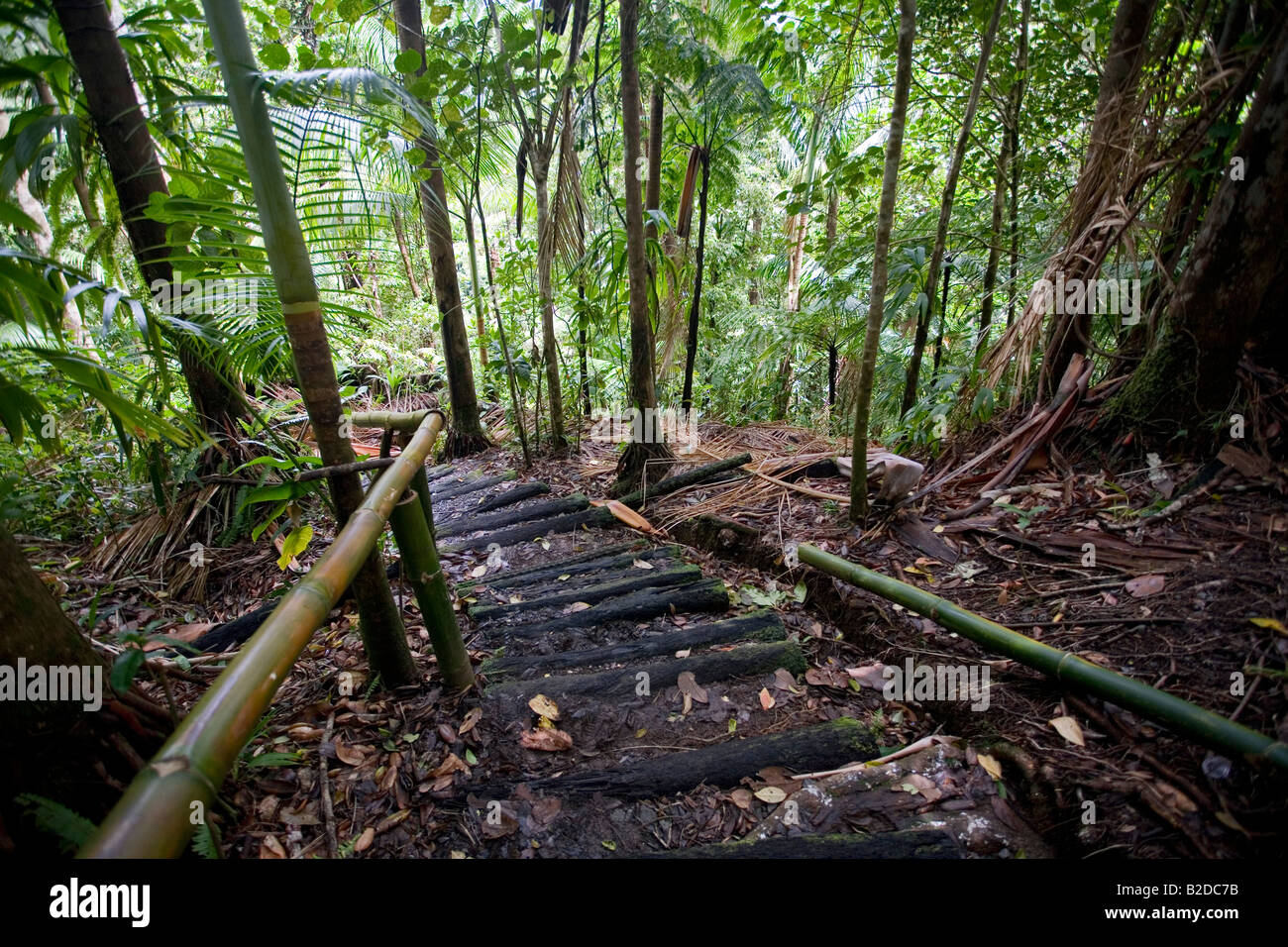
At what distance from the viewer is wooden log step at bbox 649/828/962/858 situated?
134cm

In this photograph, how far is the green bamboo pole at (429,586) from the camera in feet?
5.86

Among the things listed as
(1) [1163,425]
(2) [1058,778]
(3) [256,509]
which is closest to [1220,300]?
(1) [1163,425]

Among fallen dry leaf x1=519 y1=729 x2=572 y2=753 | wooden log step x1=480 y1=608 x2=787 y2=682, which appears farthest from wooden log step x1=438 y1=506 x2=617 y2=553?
fallen dry leaf x1=519 y1=729 x2=572 y2=753

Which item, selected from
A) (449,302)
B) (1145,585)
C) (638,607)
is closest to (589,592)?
(638,607)

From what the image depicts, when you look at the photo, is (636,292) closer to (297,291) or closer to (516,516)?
(516,516)

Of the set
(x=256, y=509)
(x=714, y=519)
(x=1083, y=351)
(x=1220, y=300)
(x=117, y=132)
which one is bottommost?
(x=714, y=519)

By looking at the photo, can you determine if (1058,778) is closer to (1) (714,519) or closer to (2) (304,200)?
(1) (714,519)

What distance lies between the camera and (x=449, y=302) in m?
5.53

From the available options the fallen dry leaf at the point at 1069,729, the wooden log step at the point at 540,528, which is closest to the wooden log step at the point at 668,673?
the fallen dry leaf at the point at 1069,729

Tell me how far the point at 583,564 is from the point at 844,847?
1.97 metres

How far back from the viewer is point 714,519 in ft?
11.0

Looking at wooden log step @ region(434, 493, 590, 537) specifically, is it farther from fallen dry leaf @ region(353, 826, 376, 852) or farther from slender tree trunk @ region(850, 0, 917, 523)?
fallen dry leaf @ region(353, 826, 376, 852)

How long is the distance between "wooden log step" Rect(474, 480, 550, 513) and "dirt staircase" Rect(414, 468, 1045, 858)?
1.19 meters
